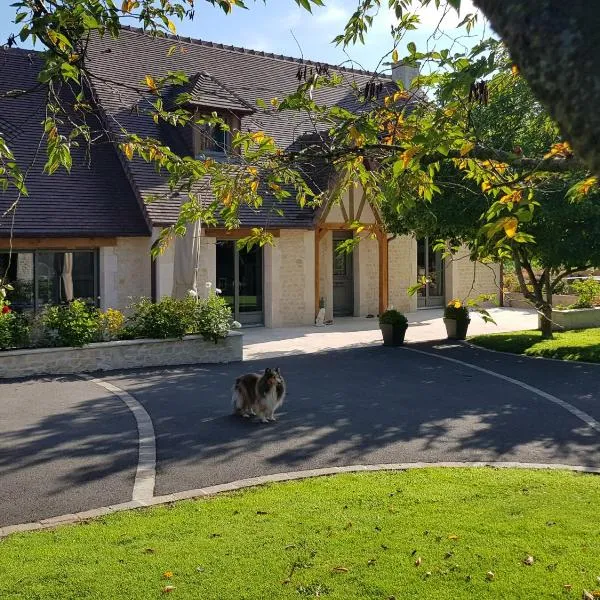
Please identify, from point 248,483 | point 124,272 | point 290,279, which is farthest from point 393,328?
point 248,483

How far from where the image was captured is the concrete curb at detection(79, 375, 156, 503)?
287 inches

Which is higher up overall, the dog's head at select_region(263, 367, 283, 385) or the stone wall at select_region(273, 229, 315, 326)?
the stone wall at select_region(273, 229, 315, 326)

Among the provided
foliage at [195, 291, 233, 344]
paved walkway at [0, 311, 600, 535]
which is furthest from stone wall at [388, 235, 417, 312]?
foliage at [195, 291, 233, 344]

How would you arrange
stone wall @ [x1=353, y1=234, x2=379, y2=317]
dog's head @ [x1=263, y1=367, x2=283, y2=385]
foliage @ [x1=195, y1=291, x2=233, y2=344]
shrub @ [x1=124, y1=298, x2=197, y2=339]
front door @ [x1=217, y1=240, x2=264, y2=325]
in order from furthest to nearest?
1. stone wall @ [x1=353, y1=234, x2=379, y2=317]
2. front door @ [x1=217, y1=240, x2=264, y2=325]
3. foliage @ [x1=195, y1=291, x2=233, y2=344]
4. shrub @ [x1=124, y1=298, x2=197, y2=339]
5. dog's head @ [x1=263, y1=367, x2=283, y2=385]

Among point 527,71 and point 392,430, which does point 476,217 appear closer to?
point 392,430

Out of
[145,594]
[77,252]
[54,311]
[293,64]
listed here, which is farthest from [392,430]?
[293,64]

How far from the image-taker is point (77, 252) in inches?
749

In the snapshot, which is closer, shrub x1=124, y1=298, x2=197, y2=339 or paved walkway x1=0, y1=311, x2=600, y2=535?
paved walkway x1=0, y1=311, x2=600, y2=535

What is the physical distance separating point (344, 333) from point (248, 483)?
13.2 meters

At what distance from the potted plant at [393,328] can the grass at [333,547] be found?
10743 millimetres

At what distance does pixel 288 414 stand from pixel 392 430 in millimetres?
1633

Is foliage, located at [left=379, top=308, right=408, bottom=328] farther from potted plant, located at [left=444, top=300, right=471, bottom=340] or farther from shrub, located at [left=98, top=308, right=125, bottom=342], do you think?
shrub, located at [left=98, top=308, right=125, bottom=342]

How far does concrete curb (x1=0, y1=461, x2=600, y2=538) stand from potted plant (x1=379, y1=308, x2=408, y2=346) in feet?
32.0

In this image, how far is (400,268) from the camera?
25.2 metres
